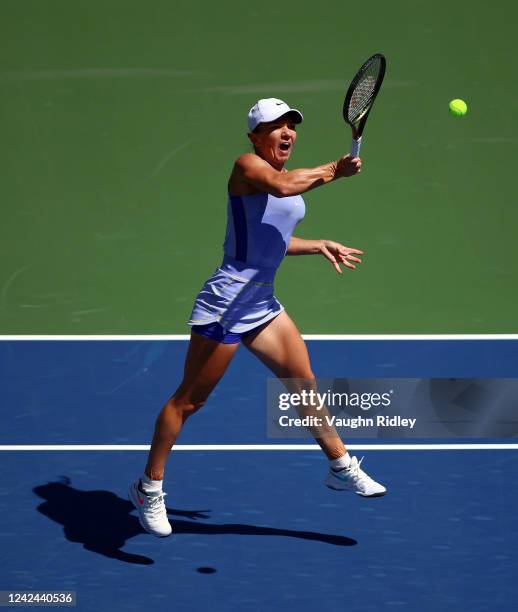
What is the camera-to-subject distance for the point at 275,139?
18.1ft

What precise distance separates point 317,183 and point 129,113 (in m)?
3.71

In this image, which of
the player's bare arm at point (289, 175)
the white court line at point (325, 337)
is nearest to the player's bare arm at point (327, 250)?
the player's bare arm at point (289, 175)

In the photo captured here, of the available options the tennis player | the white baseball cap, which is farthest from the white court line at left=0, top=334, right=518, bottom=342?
the white baseball cap

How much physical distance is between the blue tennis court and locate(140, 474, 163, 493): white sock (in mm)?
222

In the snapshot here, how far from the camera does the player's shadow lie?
18.1 ft

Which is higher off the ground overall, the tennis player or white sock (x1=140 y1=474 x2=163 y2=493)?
the tennis player

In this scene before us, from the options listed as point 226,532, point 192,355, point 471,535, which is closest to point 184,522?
point 226,532

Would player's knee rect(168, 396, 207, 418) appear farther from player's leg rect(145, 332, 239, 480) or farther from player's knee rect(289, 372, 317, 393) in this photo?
player's knee rect(289, 372, 317, 393)

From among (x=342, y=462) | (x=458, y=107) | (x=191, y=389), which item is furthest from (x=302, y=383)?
(x=458, y=107)

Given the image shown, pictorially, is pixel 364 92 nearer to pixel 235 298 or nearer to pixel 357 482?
pixel 235 298

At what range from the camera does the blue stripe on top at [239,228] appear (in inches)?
217

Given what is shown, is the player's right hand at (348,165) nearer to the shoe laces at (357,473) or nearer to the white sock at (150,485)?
the shoe laces at (357,473)

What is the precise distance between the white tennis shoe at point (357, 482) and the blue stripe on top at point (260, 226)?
1.03 metres

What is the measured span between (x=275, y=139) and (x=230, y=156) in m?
3.03
